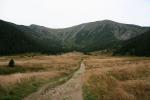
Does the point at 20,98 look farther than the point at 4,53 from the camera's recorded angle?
No

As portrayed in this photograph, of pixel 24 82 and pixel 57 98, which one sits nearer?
pixel 57 98

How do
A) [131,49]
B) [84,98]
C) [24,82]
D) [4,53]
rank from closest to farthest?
1. [84,98]
2. [24,82]
3. [4,53]
4. [131,49]

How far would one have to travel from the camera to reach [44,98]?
1741 centimetres

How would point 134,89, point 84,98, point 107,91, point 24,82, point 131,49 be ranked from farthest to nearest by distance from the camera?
point 131,49, point 24,82, point 134,89, point 107,91, point 84,98

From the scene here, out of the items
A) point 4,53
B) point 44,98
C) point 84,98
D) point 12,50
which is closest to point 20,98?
point 44,98

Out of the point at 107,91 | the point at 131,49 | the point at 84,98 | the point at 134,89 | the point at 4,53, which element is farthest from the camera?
the point at 131,49

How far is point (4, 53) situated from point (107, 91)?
566ft

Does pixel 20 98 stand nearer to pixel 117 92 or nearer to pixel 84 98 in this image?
pixel 84 98

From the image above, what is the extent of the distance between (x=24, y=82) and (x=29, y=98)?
22.7 ft

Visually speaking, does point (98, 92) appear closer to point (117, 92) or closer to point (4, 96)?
point (117, 92)

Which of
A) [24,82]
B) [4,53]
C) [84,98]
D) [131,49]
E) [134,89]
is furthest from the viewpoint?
[131,49]

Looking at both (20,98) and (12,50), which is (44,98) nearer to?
(20,98)

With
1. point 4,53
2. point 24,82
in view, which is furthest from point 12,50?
point 24,82

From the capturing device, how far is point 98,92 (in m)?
19.0
